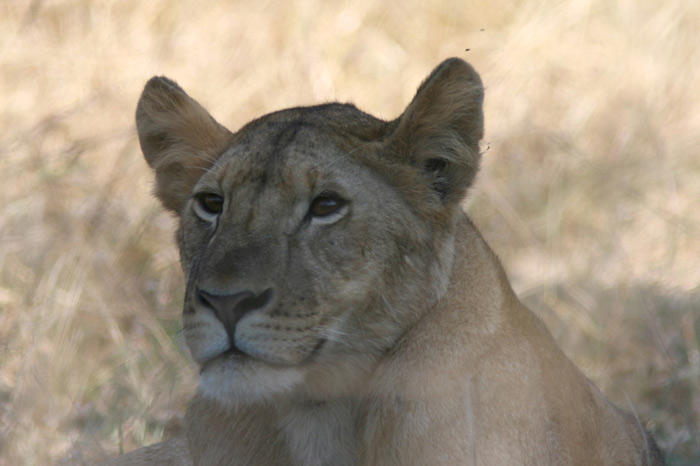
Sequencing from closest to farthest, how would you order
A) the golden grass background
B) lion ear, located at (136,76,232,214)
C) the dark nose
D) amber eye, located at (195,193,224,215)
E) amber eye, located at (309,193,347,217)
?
the dark nose, amber eye, located at (309,193,347,217), amber eye, located at (195,193,224,215), lion ear, located at (136,76,232,214), the golden grass background

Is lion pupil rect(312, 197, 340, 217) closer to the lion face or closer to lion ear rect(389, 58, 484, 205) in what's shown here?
the lion face

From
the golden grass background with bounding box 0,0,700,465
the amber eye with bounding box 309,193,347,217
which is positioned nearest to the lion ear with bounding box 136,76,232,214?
the amber eye with bounding box 309,193,347,217

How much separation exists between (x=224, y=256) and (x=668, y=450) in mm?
2498

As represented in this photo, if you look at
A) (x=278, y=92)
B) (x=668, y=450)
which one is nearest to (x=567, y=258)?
(x=668, y=450)

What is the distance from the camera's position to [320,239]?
2662 millimetres

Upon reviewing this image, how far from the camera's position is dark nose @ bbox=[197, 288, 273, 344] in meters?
2.44

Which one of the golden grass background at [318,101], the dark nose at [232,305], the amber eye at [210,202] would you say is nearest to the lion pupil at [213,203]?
the amber eye at [210,202]

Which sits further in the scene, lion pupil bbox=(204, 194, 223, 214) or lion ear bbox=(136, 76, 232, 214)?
lion ear bbox=(136, 76, 232, 214)

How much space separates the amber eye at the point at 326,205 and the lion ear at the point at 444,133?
25 centimetres

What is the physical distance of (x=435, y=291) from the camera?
2725 mm

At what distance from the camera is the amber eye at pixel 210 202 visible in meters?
2.89

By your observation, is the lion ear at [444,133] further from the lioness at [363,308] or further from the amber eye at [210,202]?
the amber eye at [210,202]

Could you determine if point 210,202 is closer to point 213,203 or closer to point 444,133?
point 213,203

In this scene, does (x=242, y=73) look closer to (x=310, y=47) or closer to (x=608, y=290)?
(x=310, y=47)
